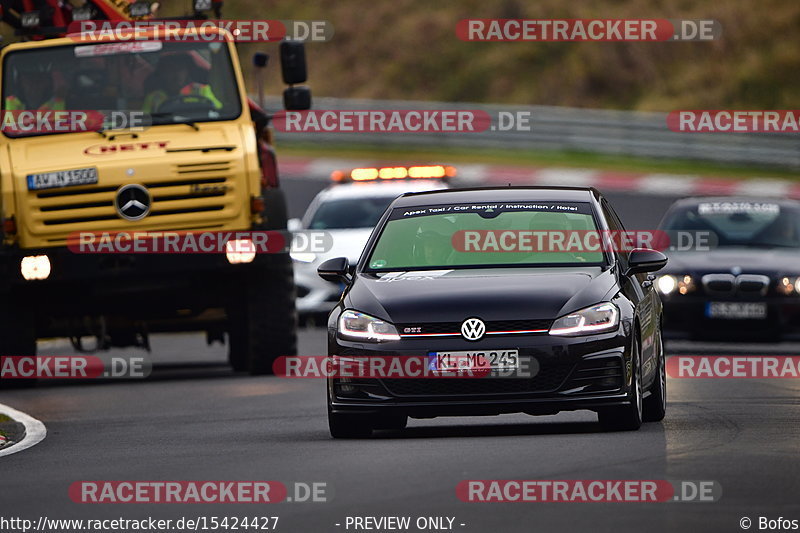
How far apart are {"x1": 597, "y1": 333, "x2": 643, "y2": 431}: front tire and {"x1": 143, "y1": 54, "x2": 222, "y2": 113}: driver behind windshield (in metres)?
6.79

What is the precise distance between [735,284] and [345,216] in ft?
22.4

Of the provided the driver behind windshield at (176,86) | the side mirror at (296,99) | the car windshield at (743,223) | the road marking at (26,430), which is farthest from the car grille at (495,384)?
the car windshield at (743,223)

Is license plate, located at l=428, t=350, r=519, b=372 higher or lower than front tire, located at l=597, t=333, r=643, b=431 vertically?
higher

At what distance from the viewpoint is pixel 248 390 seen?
16922 millimetres

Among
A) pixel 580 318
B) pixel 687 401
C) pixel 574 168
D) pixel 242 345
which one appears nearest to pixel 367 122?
pixel 574 168

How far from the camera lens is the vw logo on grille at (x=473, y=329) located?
453 inches

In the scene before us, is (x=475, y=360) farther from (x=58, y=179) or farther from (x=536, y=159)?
(x=536, y=159)

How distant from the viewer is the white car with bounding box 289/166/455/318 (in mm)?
24266

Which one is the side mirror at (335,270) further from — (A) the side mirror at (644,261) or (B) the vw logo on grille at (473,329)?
(A) the side mirror at (644,261)

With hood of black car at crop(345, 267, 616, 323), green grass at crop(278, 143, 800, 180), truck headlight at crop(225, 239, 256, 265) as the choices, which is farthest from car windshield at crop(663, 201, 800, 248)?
green grass at crop(278, 143, 800, 180)

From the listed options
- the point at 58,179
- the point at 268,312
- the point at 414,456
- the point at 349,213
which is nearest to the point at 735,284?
the point at 268,312

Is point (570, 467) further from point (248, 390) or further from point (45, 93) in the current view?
point (45, 93)

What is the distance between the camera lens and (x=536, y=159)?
40219 mm

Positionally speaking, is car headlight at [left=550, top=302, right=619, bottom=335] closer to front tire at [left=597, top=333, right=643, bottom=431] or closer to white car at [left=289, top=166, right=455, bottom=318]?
front tire at [left=597, top=333, right=643, bottom=431]
